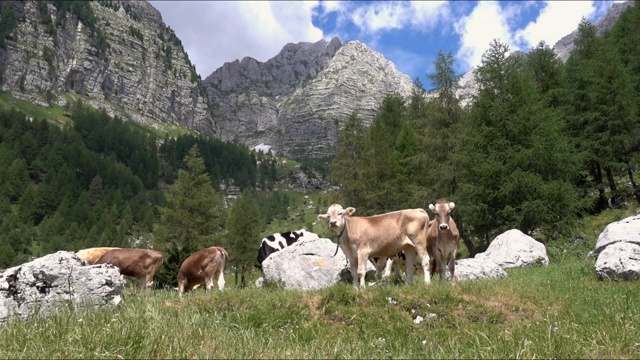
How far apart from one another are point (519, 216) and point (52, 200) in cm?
14720

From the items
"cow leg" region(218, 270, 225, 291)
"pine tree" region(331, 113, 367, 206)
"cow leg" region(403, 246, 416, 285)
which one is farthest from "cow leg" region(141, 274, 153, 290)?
"pine tree" region(331, 113, 367, 206)

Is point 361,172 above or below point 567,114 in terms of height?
below

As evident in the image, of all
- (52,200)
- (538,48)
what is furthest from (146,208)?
(538,48)

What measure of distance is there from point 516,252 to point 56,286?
17.1 metres

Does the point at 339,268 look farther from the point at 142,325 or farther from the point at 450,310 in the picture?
the point at 142,325

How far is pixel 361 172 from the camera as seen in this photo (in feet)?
128

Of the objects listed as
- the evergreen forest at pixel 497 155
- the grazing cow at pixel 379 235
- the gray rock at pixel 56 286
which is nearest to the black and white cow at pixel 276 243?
the evergreen forest at pixel 497 155

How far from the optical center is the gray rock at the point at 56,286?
7.71 metres

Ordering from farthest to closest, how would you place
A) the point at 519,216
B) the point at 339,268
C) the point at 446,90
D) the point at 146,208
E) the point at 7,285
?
the point at 146,208 < the point at 446,90 < the point at 519,216 < the point at 339,268 < the point at 7,285

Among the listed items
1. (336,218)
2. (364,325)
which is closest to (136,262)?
(336,218)

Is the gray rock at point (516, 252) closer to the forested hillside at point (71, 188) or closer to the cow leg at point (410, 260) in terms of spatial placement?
the cow leg at point (410, 260)

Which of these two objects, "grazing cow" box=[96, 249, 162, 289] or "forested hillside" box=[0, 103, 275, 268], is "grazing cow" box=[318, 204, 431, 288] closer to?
"grazing cow" box=[96, 249, 162, 289]

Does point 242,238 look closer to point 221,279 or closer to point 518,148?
point 518,148

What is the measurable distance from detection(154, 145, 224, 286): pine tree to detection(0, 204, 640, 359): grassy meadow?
34892mm
